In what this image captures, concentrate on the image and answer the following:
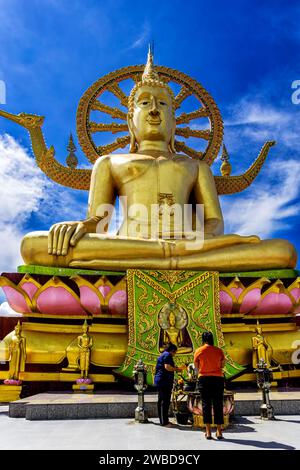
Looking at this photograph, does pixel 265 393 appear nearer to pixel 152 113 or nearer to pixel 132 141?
pixel 152 113

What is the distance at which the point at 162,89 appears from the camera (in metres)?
9.07

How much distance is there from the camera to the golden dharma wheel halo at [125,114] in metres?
9.85

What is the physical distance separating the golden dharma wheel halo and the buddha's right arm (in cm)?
153

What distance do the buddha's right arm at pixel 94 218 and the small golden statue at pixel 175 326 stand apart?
1.70 metres

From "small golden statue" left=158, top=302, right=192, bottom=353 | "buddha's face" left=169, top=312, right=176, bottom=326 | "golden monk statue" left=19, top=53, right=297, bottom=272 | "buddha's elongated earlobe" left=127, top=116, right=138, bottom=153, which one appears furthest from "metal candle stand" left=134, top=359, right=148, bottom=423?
"buddha's elongated earlobe" left=127, top=116, right=138, bottom=153

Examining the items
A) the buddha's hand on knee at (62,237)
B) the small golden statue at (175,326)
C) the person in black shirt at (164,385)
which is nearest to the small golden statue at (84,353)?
the small golden statue at (175,326)

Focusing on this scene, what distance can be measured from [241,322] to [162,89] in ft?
16.0

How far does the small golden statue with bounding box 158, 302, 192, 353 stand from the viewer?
6176 millimetres

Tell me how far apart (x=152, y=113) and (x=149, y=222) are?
2302 mm

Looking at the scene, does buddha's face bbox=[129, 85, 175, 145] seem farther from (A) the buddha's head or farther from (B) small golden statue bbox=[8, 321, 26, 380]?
(B) small golden statue bbox=[8, 321, 26, 380]

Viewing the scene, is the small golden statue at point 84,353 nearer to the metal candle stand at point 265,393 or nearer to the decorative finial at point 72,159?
the metal candle stand at point 265,393

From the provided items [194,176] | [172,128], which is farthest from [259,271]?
[172,128]

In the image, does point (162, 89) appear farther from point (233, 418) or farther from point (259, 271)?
point (233, 418)

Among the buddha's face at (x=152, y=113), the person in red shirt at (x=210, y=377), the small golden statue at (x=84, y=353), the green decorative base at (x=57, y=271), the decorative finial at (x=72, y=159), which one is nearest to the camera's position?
the person in red shirt at (x=210, y=377)
